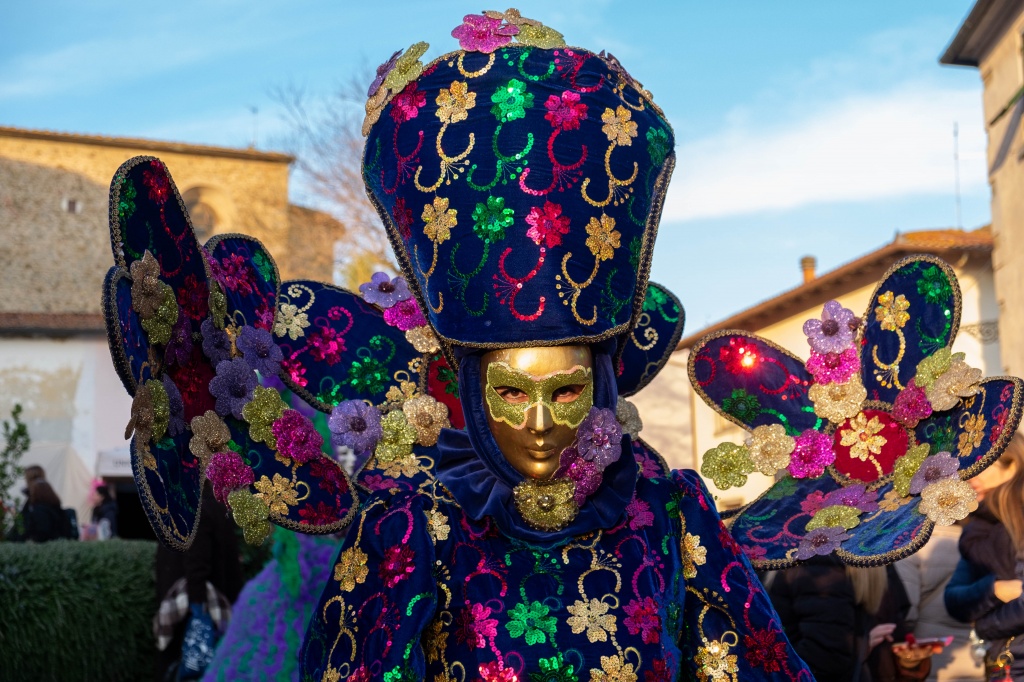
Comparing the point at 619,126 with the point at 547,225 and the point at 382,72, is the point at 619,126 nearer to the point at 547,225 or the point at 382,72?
the point at 547,225

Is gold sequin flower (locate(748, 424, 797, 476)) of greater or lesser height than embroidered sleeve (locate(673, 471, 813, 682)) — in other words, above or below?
above

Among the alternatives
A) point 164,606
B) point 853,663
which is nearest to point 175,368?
point 853,663

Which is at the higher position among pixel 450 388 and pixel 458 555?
pixel 450 388

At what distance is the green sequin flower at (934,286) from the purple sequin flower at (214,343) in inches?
70.9

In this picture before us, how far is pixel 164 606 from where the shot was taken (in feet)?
19.3

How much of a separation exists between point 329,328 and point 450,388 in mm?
371

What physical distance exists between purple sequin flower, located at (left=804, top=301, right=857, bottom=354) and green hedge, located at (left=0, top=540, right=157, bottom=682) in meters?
4.74

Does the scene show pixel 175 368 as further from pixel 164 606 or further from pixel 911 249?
pixel 911 249

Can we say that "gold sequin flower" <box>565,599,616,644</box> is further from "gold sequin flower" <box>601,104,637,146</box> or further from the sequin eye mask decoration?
"gold sequin flower" <box>601,104,637,146</box>

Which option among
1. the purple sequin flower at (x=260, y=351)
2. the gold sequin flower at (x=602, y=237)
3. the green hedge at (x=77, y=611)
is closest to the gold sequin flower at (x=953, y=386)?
the gold sequin flower at (x=602, y=237)

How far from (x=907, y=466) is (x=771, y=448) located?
0.35m

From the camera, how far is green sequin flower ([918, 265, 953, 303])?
10.2 feet

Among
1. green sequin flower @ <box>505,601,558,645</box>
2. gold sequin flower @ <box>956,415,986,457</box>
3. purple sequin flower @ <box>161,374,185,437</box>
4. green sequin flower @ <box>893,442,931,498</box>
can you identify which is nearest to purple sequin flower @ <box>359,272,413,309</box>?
purple sequin flower @ <box>161,374,185,437</box>

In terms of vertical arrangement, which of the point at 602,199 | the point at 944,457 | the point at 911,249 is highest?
the point at 911,249
